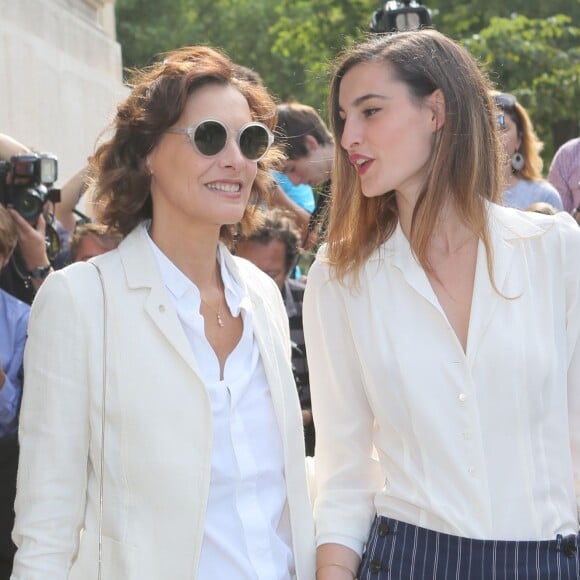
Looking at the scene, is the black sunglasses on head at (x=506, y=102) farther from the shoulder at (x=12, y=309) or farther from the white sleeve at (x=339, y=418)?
the white sleeve at (x=339, y=418)

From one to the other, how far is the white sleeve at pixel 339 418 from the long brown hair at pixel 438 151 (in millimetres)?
123

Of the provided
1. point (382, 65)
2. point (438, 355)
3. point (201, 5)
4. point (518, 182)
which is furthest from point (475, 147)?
point (201, 5)

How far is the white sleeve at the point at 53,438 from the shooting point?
2.70 m

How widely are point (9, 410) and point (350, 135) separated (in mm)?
1966

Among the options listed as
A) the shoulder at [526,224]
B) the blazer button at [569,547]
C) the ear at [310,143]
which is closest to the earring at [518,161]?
the ear at [310,143]

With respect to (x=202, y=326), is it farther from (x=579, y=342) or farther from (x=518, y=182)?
(x=518, y=182)

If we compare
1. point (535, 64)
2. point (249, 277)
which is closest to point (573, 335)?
point (249, 277)

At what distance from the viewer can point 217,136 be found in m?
3.00

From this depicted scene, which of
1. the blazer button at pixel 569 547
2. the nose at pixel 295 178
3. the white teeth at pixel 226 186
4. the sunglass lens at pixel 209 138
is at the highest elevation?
the sunglass lens at pixel 209 138

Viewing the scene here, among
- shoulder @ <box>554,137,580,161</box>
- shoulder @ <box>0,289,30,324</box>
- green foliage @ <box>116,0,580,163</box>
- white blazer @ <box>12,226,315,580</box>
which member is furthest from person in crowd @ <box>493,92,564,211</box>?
white blazer @ <box>12,226,315,580</box>

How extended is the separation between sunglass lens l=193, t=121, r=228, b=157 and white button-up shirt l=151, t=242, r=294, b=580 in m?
0.30

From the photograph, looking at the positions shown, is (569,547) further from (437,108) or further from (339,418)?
(437,108)

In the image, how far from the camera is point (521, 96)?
14.1 m

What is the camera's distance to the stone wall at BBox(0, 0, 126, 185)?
22.0 ft
